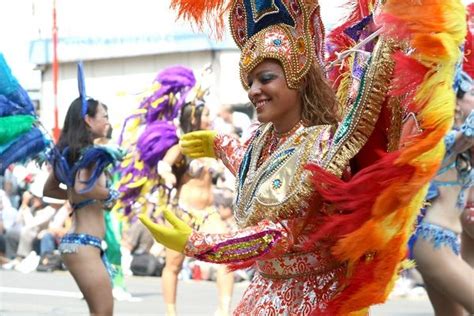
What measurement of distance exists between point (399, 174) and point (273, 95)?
693mm

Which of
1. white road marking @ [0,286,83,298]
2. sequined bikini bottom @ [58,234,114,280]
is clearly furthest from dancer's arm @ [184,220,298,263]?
white road marking @ [0,286,83,298]

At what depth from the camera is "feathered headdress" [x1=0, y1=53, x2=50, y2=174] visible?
7715 millimetres

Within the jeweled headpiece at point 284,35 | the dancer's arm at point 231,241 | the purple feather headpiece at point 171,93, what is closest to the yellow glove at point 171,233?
the dancer's arm at point 231,241

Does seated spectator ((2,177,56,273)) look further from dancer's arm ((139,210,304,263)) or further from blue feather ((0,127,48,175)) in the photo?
dancer's arm ((139,210,304,263))

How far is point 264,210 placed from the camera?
434 centimetres

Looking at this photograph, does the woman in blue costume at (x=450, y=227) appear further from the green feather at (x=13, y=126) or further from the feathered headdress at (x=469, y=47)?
the green feather at (x=13, y=126)

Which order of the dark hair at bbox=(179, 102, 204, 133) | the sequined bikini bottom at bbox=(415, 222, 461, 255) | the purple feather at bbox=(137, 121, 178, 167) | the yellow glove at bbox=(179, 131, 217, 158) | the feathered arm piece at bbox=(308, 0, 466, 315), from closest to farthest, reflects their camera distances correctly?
the feathered arm piece at bbox=(308, 0, 466, 315) → the yellow glove at bbox=(179, 131, 217, 158) → the sequined bikini bottom at bbox=(415, 222, 461, 255) → the dark hair at bbox=(179, 102, 204, 133) → the purple feather at bbox=(137, 121, 178, 167)

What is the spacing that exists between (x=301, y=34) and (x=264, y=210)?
683 millimetres

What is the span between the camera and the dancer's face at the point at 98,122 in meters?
8.00

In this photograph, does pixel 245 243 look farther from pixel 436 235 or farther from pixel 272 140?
pixel 436 235

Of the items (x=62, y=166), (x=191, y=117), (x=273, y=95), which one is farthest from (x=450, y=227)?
(x=191, y=117)

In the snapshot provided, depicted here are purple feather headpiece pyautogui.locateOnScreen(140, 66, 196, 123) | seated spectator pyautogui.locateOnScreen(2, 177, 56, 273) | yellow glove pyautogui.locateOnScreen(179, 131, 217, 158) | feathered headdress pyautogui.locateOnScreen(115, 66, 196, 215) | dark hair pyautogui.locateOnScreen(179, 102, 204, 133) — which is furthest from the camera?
seated spectator pyautogui.locateOnScreen(2, 177, 56, 273)

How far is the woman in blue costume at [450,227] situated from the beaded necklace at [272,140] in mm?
1563

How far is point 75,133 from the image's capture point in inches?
309
